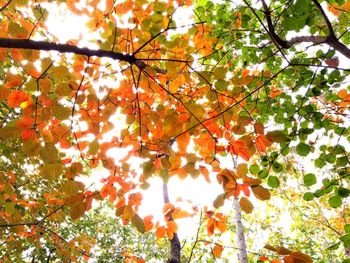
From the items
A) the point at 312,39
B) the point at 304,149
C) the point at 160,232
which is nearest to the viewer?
the point at 304,149

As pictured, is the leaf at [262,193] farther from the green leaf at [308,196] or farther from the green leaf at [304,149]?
Answer: the green leaf at [304,149]

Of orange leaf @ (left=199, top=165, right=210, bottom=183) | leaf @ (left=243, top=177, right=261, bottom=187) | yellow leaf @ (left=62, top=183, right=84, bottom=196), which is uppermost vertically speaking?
orange leaf @ (left=199, top=165, right=210, bottom=183)

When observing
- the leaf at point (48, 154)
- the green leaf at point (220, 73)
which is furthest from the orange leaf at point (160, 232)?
the green leaf at point (220, 73)

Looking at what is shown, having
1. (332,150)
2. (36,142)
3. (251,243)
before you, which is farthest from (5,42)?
(251,243)

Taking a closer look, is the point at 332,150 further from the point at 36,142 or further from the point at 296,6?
the point at 36,142

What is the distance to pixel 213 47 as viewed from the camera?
10.3 ft

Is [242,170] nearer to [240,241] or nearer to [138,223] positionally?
[138,223]

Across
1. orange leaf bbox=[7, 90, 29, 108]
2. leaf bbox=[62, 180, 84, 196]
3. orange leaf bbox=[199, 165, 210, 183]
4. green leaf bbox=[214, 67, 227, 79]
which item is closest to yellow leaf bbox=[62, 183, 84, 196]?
leaf bbox=[62, 180, 84, 196]

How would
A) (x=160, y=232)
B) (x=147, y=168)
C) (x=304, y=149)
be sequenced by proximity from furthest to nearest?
(x=160, y=232) < (x=304, y=149) < (x=147, y=168)

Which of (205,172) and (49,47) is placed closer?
(49,47)

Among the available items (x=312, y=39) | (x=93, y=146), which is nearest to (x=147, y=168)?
(x=93, y=146)

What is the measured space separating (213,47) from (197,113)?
5.36 feet

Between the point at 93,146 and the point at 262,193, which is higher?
the point at 93,146

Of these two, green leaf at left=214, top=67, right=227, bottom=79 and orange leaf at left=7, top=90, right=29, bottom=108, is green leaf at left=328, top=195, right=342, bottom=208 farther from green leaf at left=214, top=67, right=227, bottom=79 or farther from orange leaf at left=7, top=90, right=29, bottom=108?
orange leaf at left=7, top=90, right=29, bottom=108
